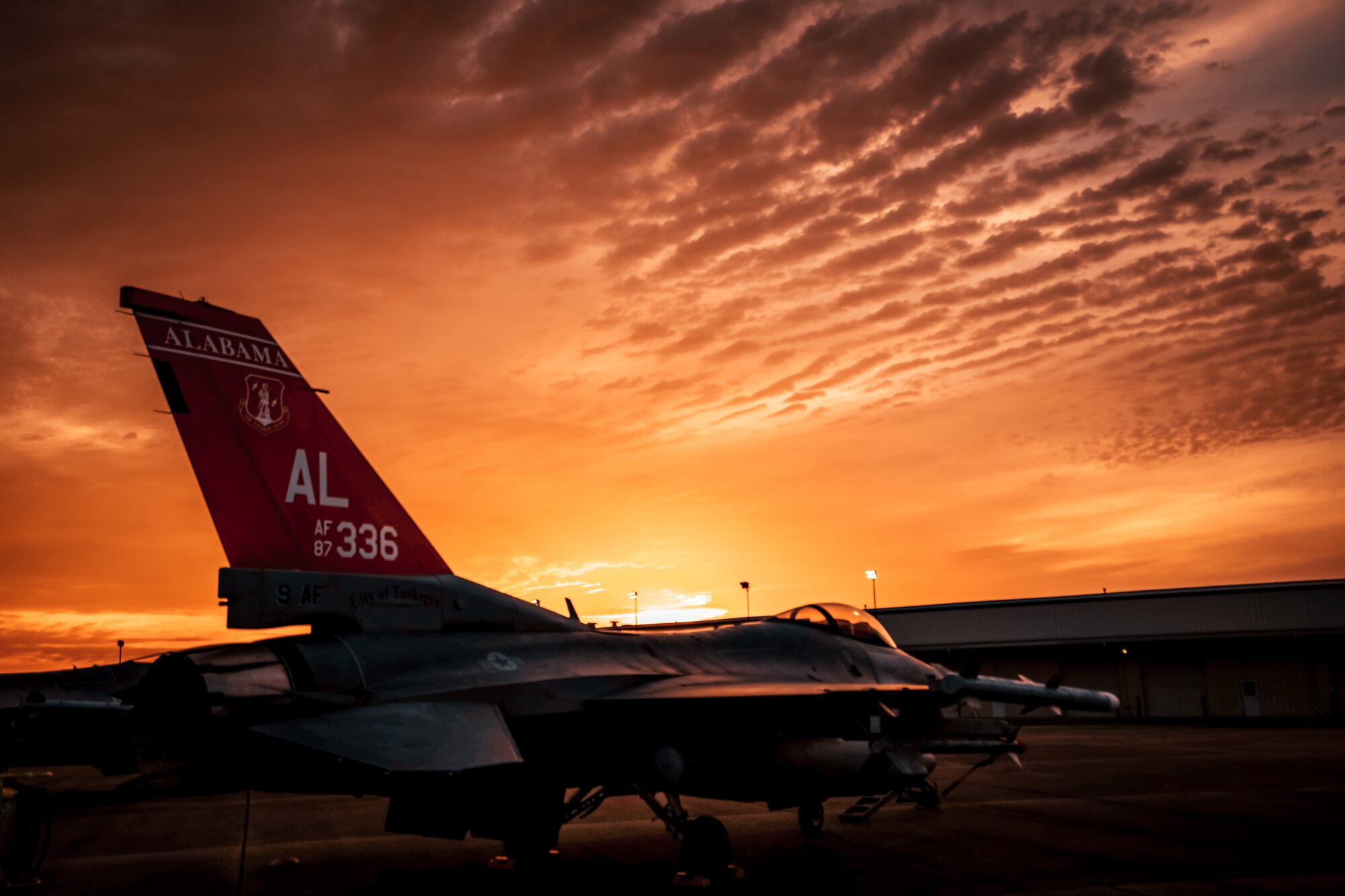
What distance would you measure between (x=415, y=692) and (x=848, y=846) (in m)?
6.22

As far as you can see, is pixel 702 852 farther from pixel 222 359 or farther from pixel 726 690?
pixel 222 359

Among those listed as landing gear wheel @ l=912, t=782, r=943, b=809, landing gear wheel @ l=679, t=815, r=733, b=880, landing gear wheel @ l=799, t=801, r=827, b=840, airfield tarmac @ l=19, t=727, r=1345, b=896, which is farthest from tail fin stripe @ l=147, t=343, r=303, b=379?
landing gear wheel @ l=912, t=782, r=943, b=809

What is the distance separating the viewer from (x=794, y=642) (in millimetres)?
13375

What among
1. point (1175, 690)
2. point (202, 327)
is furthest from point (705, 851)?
point (1175, 690)

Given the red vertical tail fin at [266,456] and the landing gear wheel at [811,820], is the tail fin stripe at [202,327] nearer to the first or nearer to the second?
the red vertical tail fin at [266,456]

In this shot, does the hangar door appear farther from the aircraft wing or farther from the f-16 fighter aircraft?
the aircraft wing

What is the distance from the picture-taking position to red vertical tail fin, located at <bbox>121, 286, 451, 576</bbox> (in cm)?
992

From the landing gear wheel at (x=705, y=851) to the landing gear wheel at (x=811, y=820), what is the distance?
300 cm

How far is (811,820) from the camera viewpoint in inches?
526

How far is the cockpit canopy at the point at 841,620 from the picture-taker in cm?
1398

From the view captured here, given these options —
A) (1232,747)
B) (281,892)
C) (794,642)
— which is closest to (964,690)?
(794,642)

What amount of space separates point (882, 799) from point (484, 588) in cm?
698

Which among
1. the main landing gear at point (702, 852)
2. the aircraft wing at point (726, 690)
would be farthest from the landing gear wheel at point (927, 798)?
the main landing gear at point (702, 852)

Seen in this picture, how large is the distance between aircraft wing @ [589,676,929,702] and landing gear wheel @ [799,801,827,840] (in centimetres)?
244
